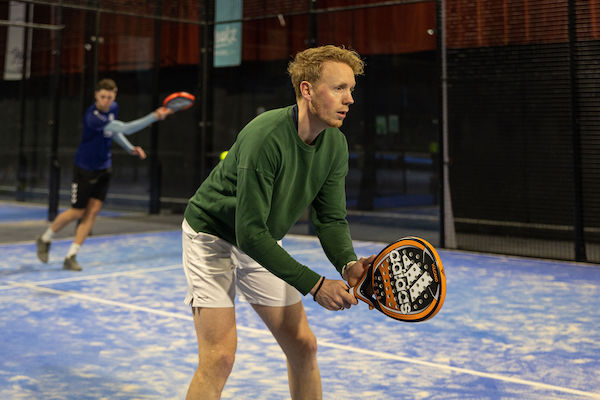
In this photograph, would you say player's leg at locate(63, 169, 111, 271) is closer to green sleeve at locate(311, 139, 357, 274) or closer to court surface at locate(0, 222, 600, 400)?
court surface at locate(0, 222, 600, 400)

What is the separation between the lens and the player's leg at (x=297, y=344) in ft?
8.93

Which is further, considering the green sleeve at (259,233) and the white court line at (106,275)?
the white court line at (106,275)

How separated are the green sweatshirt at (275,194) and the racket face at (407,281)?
0.19m

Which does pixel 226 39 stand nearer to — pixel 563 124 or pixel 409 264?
pixel 563 124

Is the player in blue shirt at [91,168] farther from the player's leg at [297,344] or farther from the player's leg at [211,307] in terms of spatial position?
the player's leg at [297,344]

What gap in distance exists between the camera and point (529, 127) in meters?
9.52

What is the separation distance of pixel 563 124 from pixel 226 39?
4834 mm

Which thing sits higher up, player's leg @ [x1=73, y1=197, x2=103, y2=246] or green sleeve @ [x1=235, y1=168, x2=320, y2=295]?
player's leg @ [x1=73, y1=197, x2=103, y2=246]

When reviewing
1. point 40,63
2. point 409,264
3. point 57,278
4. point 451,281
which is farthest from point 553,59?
point 40,63

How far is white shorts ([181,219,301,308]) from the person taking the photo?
2.71m

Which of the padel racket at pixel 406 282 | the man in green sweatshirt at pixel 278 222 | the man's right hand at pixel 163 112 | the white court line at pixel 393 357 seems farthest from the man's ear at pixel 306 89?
the man's right hand at pixel 163 112

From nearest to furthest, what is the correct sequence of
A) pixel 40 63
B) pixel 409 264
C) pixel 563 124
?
1. pixel 409 264
2. pixel 563 124
3. pixel 40 63

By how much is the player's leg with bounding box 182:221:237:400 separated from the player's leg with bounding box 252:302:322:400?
15cm

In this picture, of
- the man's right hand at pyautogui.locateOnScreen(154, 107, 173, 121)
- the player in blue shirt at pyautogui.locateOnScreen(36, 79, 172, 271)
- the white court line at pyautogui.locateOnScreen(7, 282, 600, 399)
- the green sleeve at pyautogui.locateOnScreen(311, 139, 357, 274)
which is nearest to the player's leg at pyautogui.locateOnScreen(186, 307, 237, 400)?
the green sleeve at pyautogui.locateOnScreen(311, 139, 357, 274)
